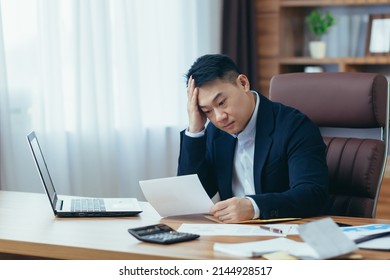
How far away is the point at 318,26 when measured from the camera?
4270 mm

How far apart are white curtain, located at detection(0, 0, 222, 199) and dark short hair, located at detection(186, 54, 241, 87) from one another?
118 centimetres

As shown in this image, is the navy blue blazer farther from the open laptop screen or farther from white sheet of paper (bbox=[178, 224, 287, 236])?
the open laptop screen

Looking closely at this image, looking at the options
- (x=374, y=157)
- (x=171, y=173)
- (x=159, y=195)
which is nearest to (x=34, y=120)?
(x=171, y=173)

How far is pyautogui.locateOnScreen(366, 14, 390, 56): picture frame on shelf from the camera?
4133 mm

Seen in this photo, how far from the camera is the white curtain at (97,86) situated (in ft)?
10.3

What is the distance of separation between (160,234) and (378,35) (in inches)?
111

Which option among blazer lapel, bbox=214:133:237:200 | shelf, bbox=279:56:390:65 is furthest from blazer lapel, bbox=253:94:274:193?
shelf, bbox=279:56:390:65

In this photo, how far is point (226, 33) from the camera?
14.1 ft

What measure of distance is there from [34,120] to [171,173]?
1.04m

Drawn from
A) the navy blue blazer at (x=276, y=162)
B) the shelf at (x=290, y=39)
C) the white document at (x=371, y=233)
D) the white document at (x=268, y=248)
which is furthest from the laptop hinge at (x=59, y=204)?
the shelf at (x=290, y=39)

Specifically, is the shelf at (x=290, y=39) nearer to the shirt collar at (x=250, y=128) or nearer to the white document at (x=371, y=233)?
the shirt collar at (x=250, y=128)
